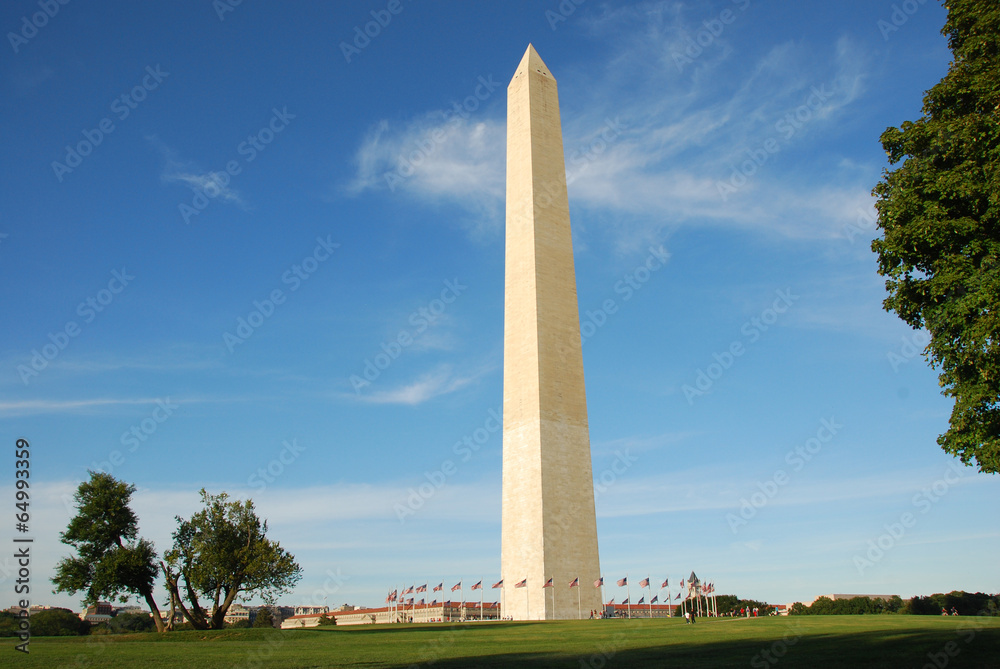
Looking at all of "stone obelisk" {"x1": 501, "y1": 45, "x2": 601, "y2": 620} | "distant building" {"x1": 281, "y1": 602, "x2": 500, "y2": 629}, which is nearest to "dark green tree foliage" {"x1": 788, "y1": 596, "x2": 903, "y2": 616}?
"stone obelisk" {"x1": 501, "y1": 45, "x2": 601, "y2": 620}

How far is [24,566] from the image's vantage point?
19250 millimetres

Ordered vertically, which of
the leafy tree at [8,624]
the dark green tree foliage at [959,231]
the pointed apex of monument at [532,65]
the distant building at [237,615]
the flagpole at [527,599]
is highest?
the pointed apex of monument at [532,65]

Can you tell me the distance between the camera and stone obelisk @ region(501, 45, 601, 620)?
41656 millimetres

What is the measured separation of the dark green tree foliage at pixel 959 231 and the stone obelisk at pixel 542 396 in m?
27.2

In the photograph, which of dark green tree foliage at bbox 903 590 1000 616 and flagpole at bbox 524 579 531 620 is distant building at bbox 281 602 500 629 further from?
dark green tree foliage at bbox 903 590 1000 616

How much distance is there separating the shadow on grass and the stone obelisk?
22.9 meters

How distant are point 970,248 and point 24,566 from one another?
24.8 meters

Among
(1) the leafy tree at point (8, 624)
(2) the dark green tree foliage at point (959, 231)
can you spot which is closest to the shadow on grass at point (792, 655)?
(2) the dark green tree foliage at point (959, 231)

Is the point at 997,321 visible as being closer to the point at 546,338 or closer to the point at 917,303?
the point at 917,303

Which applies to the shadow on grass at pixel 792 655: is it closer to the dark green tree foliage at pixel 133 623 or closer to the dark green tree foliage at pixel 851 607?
the dark green tree foliage at pixel 851 607

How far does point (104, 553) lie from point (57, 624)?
1395 cm

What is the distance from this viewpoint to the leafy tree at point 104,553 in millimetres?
40938

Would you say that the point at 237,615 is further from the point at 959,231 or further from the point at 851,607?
the point at 959,231

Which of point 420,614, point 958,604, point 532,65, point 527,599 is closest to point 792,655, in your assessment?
point 527,599
